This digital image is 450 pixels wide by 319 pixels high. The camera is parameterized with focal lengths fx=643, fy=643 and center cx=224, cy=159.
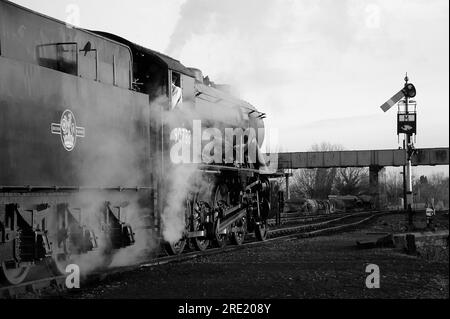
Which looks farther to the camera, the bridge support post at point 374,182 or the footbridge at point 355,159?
the footbridge at point 355,159

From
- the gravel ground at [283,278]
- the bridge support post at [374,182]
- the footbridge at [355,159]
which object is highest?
the footbridge at [355,159]

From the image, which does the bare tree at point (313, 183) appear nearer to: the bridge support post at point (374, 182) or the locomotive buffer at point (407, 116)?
the bridge support post at point (374, 182)

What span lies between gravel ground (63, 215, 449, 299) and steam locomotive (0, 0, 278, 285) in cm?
99

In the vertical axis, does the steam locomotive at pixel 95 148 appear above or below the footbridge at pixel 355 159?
below

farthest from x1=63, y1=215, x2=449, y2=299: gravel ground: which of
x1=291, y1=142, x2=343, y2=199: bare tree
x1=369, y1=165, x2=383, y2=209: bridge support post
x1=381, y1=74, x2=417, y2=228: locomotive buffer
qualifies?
x1=291, y1=142, x2=343, y2=199: bare tree

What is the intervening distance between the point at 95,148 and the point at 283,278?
3.50 meters

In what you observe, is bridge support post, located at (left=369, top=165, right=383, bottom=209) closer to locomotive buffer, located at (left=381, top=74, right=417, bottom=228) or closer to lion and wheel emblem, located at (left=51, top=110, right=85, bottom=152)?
locomotive buffer, located at (left=381, top=74, right=417, bottom=228)

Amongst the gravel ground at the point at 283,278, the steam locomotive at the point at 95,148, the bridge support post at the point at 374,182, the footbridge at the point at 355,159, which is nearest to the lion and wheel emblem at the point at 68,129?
the steam locomotive at the point at 95,148

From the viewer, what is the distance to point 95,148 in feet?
32.8

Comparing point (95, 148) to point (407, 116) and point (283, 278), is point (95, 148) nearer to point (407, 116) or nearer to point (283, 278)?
point (283, 278)

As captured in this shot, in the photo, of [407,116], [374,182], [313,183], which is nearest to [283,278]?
[407,116]

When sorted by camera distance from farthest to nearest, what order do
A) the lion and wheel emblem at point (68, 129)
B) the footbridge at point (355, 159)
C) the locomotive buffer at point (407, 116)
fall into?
the footbridge at point (355, 159) < the locomotive buffer at point (407, 116) < the lion and wheel emblem at point (68, 129)

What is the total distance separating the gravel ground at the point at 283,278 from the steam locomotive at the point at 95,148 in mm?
993

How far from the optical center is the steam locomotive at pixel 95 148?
829 cm
